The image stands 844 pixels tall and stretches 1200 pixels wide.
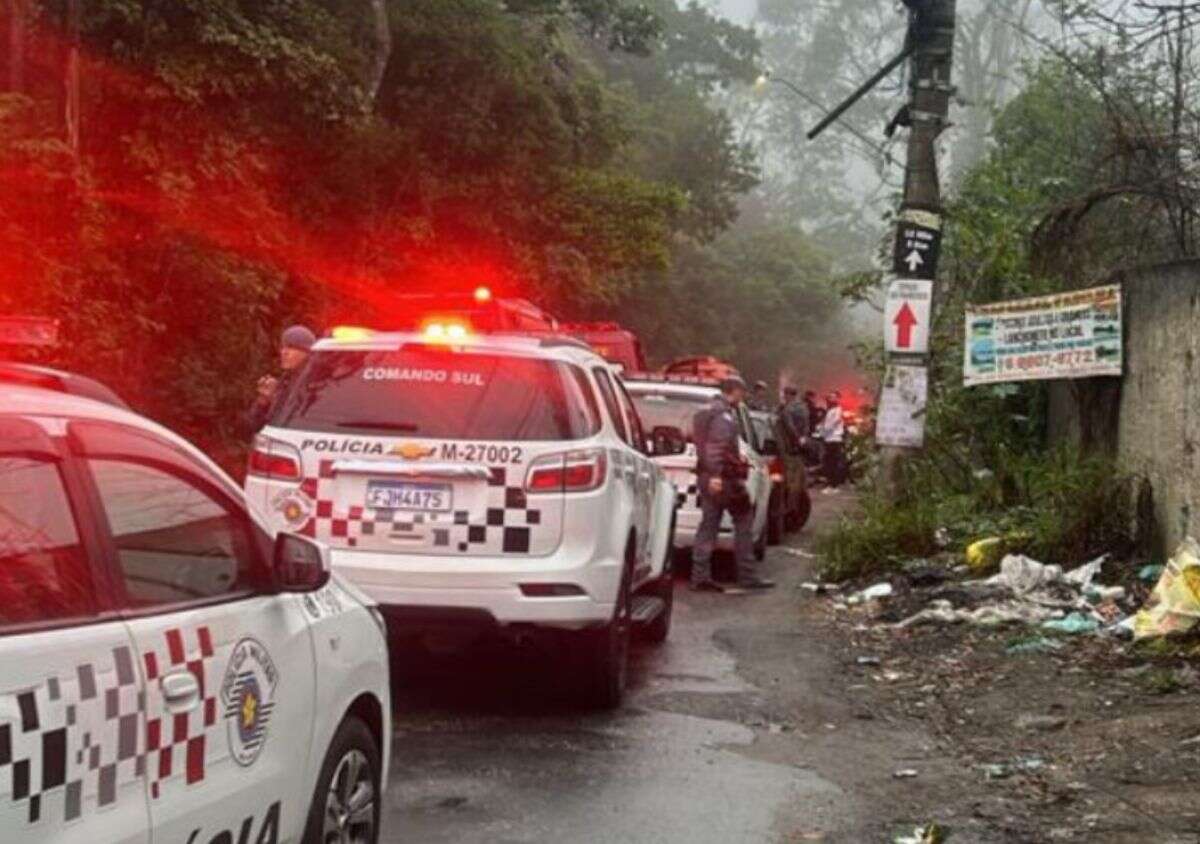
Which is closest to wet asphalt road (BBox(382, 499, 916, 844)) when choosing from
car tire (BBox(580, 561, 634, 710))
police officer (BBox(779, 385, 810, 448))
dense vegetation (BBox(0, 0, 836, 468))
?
car tire (BBox(580, 561, 634, 710))

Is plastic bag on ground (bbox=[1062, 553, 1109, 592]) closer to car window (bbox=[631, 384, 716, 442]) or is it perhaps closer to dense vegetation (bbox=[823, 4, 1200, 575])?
dense vegetation (bbox=[823, 4, 1200, 575])

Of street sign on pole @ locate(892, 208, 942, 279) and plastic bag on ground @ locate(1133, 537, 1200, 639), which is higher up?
street sign on pole @ locate(892, 208, 942, 279)

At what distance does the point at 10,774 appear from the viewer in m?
3.08

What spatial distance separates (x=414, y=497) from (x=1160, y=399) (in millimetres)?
5999

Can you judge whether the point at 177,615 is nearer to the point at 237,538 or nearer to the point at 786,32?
the point at 237,538

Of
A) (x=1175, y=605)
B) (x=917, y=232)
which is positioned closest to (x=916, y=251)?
(x=917, y=232)

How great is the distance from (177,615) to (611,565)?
4.30m

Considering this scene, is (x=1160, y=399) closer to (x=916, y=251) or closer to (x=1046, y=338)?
(x=1046, y=338)

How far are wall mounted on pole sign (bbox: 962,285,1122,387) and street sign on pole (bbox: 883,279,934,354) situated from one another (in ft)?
1.36

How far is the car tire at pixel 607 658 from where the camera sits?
8.06 meters

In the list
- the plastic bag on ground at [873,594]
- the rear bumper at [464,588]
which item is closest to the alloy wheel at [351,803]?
the rear bumper at [464,588]

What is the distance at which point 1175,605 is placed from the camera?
362 inches

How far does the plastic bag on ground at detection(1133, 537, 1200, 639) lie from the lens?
30.0ft

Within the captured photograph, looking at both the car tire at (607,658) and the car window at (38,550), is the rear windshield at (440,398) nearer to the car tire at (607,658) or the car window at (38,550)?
the car tire at (607,658)
